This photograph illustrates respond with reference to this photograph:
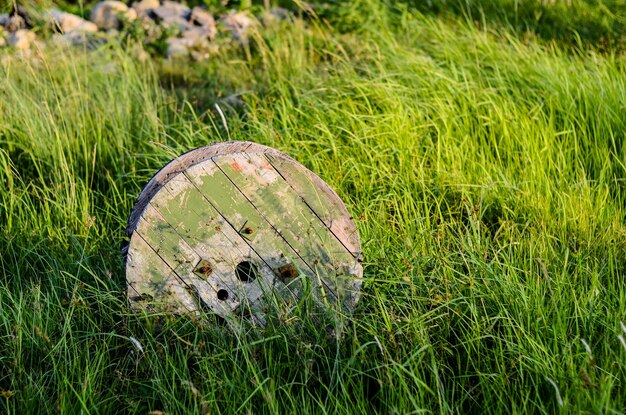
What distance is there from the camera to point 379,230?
3.52 meters

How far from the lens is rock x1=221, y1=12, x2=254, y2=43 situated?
6.80 m

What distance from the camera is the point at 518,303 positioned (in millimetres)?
2863

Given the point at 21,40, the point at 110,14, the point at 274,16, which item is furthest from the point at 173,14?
the point at 21,40

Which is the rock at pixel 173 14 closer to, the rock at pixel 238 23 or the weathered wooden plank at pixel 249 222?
the rock at pixel 238 23

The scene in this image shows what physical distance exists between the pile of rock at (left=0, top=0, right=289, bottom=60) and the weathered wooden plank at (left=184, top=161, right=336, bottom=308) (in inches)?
146

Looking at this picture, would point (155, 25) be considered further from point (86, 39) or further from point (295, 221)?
point (295, 221)

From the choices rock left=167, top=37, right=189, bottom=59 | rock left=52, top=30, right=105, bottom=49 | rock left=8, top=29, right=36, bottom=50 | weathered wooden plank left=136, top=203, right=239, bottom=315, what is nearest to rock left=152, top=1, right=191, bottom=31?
rock left=167, top=37, right=189, bottom=59

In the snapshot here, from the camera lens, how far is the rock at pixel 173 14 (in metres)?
7.42

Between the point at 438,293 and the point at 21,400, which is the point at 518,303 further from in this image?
the point at 21,400

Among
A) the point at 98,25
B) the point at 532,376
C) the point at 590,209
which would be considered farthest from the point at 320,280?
the point at 98,25

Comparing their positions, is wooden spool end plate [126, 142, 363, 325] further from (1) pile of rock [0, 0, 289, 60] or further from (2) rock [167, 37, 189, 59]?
(2) rock [167, 37, 189, 59]

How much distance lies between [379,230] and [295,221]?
1.84ft

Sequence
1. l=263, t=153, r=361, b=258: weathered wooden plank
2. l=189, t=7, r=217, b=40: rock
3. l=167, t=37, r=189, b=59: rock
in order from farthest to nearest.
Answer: l=189, t=7, r=217, b=40: rock → l=167, t=37, r=189, b=59: rock → l=263, t=153, r=361, b=258: weathered wooden plank

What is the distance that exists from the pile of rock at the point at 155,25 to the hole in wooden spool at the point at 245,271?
374 cm
